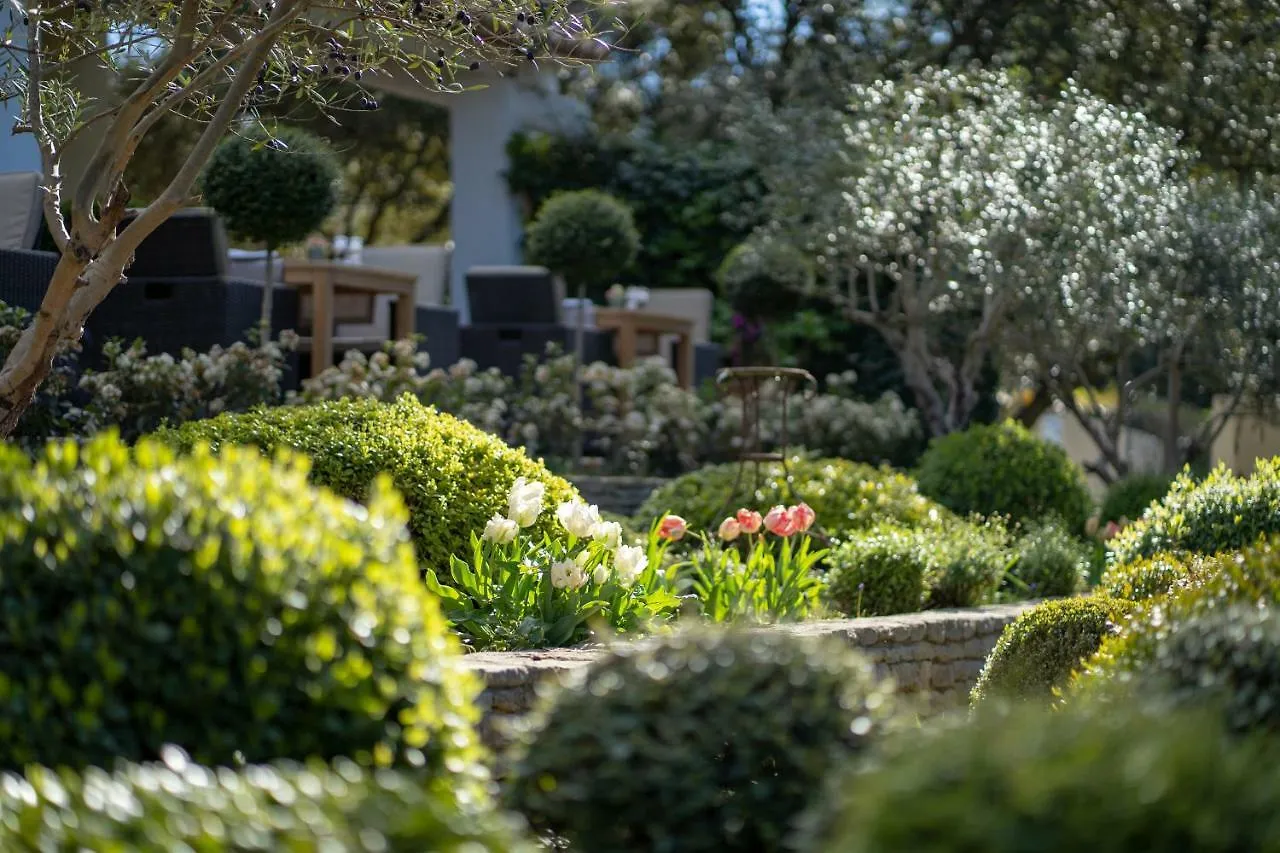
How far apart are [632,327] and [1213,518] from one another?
7266mm

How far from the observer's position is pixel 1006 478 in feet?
30.4

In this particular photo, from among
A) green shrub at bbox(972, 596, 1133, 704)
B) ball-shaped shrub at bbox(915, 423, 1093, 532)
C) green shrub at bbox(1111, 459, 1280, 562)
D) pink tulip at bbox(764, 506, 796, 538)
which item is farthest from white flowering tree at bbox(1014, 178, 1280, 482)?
green shrub at bbox(972, 596, 1133, 704)

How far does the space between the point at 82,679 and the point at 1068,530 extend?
782cm

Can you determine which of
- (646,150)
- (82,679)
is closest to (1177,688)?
(82,679)

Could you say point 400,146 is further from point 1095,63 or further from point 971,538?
point 971,538

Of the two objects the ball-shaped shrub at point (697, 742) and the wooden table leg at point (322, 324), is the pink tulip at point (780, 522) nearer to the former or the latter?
the ball-shaped shrub at point (697, 742)

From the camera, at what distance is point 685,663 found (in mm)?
2547

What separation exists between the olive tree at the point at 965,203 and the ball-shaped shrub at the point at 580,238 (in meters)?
2.27

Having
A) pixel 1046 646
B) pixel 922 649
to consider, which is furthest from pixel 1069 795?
pixel 922 649

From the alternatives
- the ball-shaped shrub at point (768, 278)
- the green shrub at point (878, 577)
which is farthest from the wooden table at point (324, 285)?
the ball-shaped shrub at point (768, 278)

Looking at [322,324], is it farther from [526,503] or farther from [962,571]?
[526,503]

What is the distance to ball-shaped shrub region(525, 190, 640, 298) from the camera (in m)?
11.3

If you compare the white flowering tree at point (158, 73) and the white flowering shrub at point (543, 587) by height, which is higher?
the white flowering tree at point (158, 73)

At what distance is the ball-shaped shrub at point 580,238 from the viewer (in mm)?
→ 11344
